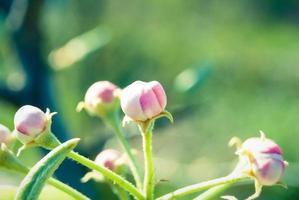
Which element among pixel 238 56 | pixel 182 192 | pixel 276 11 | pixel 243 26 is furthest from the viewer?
pixel 276 11

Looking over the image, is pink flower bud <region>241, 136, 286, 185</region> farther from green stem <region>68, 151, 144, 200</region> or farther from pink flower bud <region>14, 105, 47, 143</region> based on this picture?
pink flower bud <region>14, 105, 47, 143</region>

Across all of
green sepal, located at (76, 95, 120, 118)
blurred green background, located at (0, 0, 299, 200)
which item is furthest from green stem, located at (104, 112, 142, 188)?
blurred green background, located at (0, 0, 299, 200)

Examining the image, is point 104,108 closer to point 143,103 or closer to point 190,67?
point 143,103

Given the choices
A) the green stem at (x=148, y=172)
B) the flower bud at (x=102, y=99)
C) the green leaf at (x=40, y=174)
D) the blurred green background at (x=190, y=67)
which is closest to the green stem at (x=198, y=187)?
the green stem at (x=148, y=172)

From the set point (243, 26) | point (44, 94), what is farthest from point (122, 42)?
point (44, 94)

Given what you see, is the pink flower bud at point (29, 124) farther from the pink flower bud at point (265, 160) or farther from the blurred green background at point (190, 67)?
the blurred green background at point (190, 67)

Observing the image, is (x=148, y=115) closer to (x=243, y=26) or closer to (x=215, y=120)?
(x=215, y=120)
